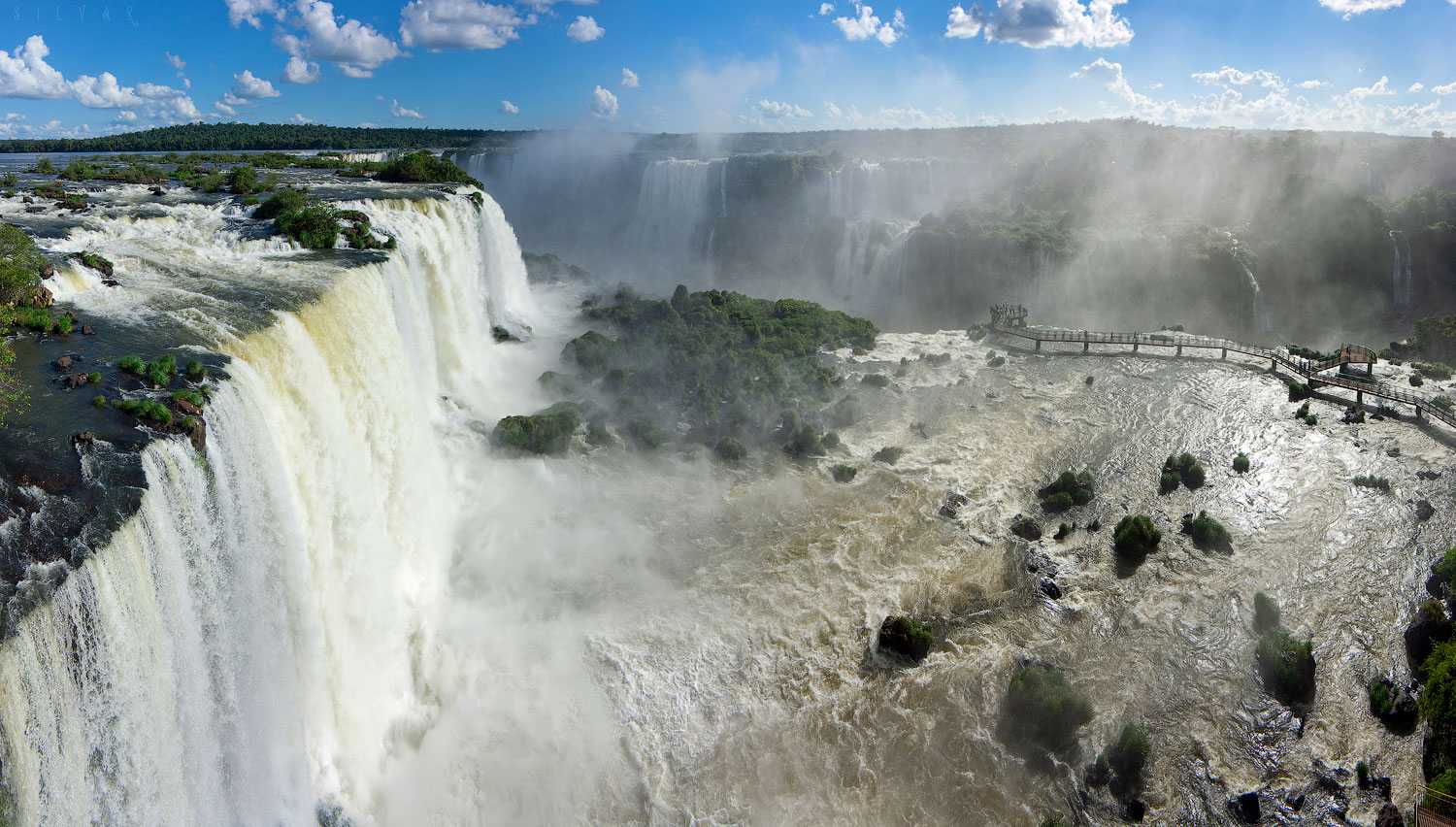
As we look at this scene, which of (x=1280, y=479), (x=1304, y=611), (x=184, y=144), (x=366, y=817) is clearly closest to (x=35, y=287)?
(x=366, y=817)

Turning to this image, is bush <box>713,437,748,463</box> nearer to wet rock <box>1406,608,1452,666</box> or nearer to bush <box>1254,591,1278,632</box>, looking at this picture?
bush <box>1254,591,1278,632</box>

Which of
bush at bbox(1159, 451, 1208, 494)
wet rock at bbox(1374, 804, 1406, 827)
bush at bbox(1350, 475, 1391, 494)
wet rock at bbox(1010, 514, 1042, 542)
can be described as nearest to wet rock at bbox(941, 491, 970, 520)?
wet rock at bbox(1010, 514, 1042, 542)

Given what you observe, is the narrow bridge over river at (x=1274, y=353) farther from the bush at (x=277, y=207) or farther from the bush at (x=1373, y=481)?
the bush at (x=277, y=207)

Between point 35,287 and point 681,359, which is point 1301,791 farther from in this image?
point 35,287

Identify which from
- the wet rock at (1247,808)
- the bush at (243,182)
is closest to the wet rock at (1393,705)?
the wet rock at (1247,808)

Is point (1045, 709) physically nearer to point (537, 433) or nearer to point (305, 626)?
point (305, 626)
